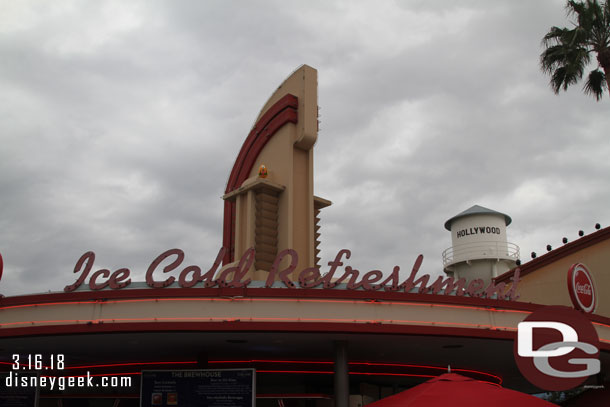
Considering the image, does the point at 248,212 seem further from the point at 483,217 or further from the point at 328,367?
the point at 483,217

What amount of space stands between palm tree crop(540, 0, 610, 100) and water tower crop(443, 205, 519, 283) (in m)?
13.1

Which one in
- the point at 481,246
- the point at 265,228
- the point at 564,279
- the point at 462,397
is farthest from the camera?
the point at 481,246

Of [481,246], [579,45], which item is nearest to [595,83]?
[579,45]

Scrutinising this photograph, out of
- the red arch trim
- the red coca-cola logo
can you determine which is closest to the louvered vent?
the red arch trim

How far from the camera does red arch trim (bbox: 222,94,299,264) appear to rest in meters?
27.5

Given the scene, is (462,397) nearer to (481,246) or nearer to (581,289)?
(581,289)

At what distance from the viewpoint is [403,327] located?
58.2ft

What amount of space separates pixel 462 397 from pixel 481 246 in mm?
29116

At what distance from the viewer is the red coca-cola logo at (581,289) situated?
21422 mm

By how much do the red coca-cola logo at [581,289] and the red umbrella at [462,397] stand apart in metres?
10.4

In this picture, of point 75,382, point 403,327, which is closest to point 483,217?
point 403,327

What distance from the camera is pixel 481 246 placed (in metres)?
39.4

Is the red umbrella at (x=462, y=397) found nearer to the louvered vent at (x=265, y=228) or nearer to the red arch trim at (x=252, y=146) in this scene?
the louvered vent at (x=265, y=228)

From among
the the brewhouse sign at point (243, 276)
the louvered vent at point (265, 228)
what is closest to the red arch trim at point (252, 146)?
the louvered vent at point (265, 228)
